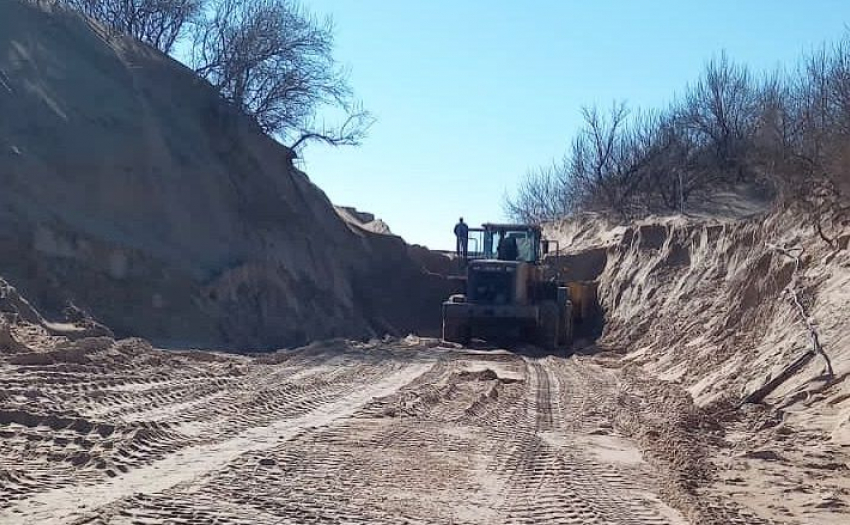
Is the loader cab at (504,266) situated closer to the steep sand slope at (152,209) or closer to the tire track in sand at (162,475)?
the steep sand slope at (152,209)

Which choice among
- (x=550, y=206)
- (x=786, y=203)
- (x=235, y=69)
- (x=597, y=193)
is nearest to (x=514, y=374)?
(x=786, y=203)

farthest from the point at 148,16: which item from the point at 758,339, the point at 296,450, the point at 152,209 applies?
the point at 296,450

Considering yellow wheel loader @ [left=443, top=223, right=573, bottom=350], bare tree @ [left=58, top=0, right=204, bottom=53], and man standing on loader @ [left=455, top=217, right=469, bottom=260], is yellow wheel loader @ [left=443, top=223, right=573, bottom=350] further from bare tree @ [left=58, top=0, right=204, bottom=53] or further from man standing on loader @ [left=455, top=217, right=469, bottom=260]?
bare tree @ [left=58, top=0, right=204, bottom=53]

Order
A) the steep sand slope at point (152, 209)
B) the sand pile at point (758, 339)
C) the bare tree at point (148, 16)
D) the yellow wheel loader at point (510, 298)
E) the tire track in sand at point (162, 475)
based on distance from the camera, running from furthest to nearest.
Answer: the bare tree at point (148, 16)
the yellow wheel loader at point (510, 298)
the steep sand slope at point (152, 209)
the sand pile at point (758, 339)
the tire track in sand at point (162, 475)

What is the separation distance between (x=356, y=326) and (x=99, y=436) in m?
21.2

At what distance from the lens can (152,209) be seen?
2725 centimetres

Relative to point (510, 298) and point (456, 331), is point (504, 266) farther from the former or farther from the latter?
point (456, 331)

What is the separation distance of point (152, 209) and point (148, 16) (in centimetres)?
1183

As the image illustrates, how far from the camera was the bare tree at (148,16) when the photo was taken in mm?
35844

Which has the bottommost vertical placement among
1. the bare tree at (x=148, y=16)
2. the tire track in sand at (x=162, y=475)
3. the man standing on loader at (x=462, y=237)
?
the tire track in sand at (x=162, y=475)

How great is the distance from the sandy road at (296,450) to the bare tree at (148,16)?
2093 cm

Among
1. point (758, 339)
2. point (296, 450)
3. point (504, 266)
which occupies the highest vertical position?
point (504, 266)

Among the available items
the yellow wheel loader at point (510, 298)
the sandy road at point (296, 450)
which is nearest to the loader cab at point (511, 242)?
the yellow wheel loader at point (510, 298)

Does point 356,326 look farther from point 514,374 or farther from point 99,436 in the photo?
point 99,436
